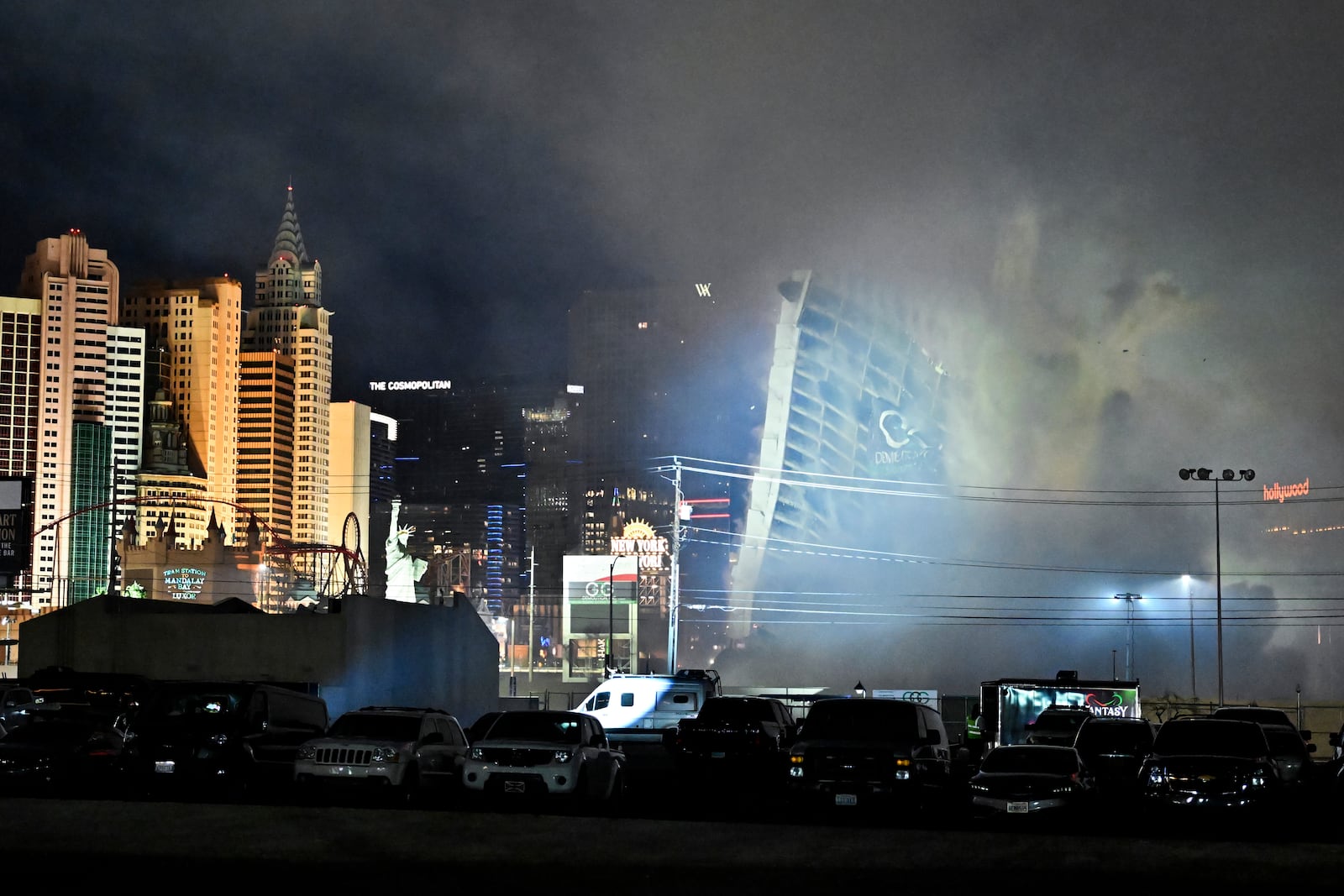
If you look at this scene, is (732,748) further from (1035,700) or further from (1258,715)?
(1258,715)

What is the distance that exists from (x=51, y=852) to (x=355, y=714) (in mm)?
8399

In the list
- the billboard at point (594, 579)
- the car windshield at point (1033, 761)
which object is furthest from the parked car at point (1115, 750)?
the billboard at point (594, 579)

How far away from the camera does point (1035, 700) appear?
38.5 metres

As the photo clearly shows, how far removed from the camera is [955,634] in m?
100

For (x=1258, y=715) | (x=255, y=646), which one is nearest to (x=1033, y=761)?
(x=1258, y=715)

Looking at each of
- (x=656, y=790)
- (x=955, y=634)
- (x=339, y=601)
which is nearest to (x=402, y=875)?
(x=656, y=790)

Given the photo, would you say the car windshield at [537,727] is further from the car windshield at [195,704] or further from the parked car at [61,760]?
the parked car at [61,760]

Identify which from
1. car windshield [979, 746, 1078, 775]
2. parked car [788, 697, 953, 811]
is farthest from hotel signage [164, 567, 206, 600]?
car windshield [979, 746, 1078, 775]

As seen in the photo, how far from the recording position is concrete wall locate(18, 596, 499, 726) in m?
53.4

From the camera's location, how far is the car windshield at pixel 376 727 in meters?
22.7

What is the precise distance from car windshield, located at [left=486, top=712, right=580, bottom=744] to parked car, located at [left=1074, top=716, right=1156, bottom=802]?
33.1 ft

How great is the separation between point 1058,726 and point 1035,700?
342cm

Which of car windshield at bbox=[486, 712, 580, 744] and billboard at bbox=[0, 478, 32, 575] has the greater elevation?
billboard at bbox=[0, 478, 32, 575]

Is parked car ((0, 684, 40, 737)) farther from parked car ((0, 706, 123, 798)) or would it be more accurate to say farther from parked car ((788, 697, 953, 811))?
parked car ((788, 697, 953, 811))
